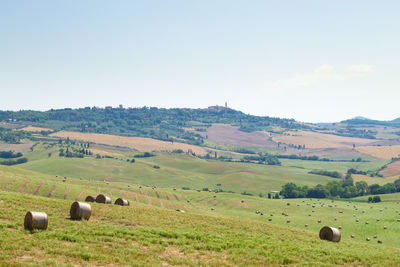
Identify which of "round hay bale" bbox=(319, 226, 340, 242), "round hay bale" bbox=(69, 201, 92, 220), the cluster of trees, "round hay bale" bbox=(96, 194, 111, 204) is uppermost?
"round hay bale" bbox=(69, 201, 92, 220)

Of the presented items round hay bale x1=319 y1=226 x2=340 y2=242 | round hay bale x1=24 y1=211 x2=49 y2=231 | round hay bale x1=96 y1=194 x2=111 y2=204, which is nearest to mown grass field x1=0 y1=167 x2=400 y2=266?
round hay bale x1=24 y1=211 x2=49 y2=231

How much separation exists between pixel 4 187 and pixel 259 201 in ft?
252

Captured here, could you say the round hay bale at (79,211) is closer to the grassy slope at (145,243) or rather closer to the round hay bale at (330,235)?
the grassy slope at (145,243)

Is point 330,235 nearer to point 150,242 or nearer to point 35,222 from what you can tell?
point 150,242

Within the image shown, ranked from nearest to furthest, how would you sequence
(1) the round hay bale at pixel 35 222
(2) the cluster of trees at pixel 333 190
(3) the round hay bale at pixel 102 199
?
(1) the round hay bale at pixel 35 222, (3) the round hay bale at pixel 102 199, (2) the cluster of trees at pixel 333 190

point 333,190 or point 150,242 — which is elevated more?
point 150,242

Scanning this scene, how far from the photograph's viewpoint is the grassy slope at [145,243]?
65.4 feet

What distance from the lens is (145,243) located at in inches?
932

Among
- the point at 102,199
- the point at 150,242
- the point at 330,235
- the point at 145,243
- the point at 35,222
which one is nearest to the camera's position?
the point at 35,222

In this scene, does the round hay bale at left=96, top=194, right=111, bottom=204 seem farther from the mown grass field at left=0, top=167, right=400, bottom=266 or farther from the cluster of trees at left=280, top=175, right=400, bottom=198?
the cluster of trees at left=280, top=175, right=400, bottom=198

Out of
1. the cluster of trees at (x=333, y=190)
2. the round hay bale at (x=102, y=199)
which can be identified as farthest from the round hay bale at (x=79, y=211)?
the cluster of trees at (x=333, y=190)

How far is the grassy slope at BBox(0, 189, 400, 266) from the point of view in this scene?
19922 millimetres

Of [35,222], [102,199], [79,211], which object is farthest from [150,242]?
[102,199]

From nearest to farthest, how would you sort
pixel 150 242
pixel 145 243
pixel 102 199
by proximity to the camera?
pixel 145 243, pixel 150 242, pixel 102 199
